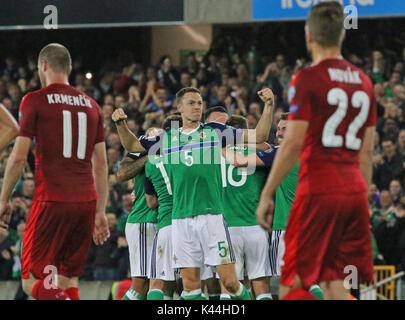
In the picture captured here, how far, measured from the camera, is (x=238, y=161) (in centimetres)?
898

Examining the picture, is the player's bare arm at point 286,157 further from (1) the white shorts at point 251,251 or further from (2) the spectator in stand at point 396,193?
(2) the spectator in stand at point 396,193

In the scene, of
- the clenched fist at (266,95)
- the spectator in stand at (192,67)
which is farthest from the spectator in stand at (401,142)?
the clenched fist at (266,95)

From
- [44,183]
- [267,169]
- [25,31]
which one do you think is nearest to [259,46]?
[25,31]

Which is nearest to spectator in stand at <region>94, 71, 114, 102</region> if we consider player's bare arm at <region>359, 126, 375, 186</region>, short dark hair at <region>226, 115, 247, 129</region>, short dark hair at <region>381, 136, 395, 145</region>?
short dark hair at <region>381, 136, 395, 145</region>

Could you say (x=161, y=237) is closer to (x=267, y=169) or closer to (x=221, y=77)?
(x=267, y=169)

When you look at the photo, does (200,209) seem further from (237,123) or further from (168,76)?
(168,76)

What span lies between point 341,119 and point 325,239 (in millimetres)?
807

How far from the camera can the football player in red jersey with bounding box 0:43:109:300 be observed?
711cm

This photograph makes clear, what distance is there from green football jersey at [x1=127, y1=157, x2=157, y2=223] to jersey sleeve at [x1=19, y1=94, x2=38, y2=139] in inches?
109

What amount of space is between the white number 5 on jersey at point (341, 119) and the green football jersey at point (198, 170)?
2.63 m

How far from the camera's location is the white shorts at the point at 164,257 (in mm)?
9219

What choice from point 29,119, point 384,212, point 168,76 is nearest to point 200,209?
point 29,119

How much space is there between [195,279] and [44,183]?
204 centimetres

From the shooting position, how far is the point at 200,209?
844 cm
